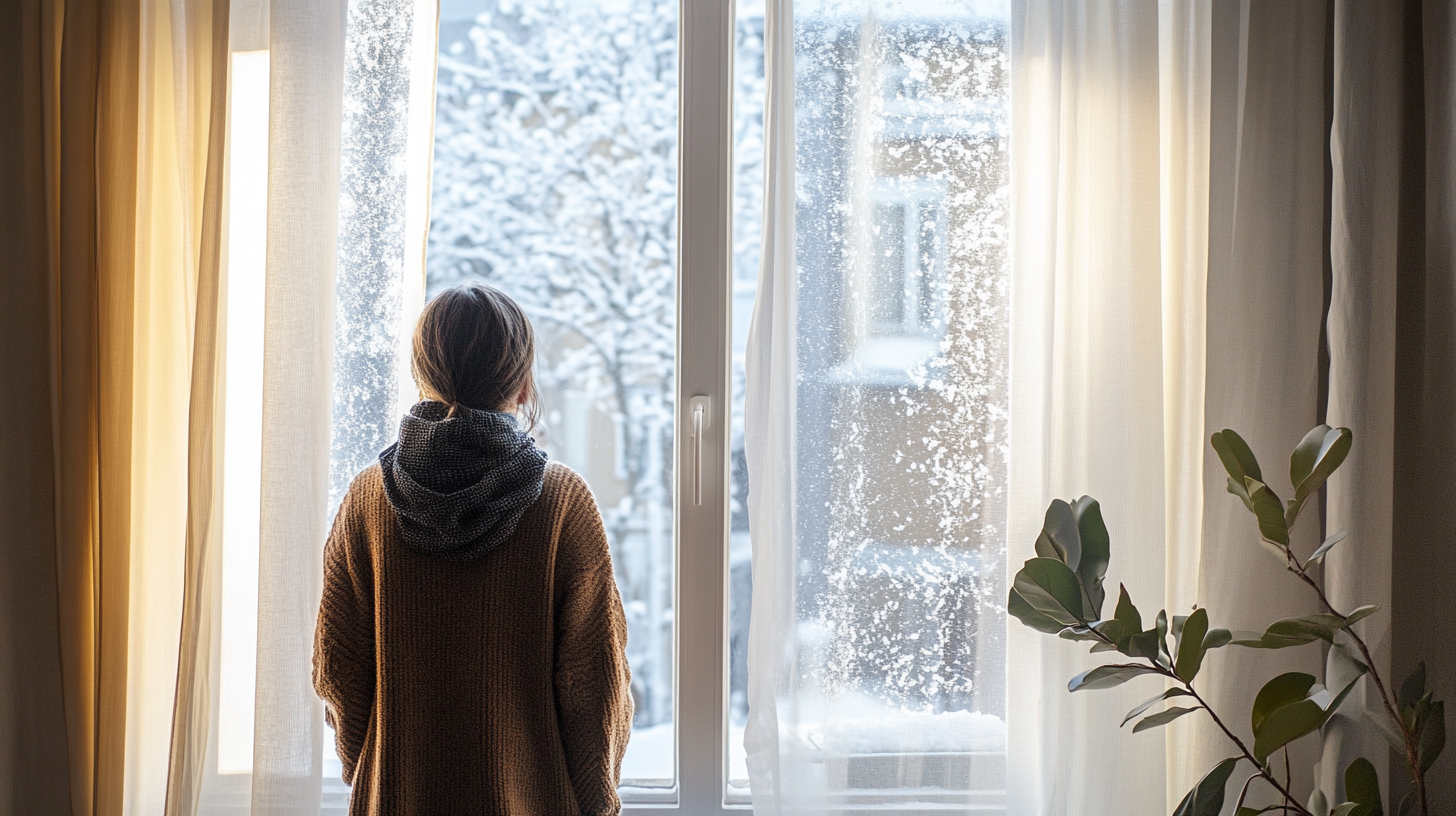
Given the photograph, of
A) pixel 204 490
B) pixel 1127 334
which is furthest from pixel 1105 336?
pixel 204 490

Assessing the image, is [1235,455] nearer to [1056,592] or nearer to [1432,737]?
[1056,592]

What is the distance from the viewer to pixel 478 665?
4.16ft

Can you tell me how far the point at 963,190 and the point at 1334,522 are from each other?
788mm

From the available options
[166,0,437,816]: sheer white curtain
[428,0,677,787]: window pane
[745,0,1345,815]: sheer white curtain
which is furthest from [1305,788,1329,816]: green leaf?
[166,0,437,816]: sheer white curtain

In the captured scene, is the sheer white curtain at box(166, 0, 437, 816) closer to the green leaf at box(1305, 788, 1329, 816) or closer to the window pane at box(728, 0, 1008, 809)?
the window pane at box(728, 0, 1008, 809)

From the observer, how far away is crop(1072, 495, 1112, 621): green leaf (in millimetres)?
1207

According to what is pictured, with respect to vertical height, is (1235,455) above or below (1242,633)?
above

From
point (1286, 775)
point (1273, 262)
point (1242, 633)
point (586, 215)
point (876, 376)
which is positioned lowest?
point (1286, 775)

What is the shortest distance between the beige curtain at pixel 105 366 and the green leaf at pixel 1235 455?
61.2 inches

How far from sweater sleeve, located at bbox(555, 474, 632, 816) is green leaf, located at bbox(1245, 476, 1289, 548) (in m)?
0.86

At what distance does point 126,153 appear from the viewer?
1597 mm

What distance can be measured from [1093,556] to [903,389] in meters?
0.49

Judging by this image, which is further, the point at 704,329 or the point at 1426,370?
the point at 704,329

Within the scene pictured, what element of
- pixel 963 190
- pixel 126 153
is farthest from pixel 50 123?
pixel 963 190
